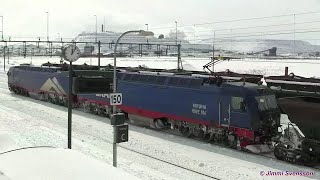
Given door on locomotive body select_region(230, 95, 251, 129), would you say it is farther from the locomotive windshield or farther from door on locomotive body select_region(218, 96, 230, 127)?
the locomotive windshield

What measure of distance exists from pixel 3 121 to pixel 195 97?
36.7 ft

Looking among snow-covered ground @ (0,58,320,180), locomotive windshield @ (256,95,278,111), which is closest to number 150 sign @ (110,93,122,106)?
snow-covered ground @ (0,58,320,180)

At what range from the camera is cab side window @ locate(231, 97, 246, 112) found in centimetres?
1742

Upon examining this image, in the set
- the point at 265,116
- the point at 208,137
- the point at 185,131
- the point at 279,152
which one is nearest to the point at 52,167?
the point at 279,152

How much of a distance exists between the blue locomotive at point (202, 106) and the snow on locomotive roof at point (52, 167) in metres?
8.84

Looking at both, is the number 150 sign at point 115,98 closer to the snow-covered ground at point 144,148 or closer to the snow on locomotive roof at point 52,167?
the snow-covered ground at point 144,148

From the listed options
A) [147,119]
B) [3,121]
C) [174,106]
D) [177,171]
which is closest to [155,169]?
[177,171]

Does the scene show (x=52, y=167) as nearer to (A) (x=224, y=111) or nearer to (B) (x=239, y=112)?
(B) (x=239, y=112)

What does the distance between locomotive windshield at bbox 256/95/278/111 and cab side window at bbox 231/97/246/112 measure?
69 cm

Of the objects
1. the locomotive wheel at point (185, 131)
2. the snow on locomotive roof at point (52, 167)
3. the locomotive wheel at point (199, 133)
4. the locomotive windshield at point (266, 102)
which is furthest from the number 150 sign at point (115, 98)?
the snow on locomotive roof at point (52, 167)

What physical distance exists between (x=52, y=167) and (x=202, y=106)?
586 inches

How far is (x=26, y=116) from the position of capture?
2588cm

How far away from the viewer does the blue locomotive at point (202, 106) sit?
57.3 ft

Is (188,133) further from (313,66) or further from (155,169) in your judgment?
(313,66)
